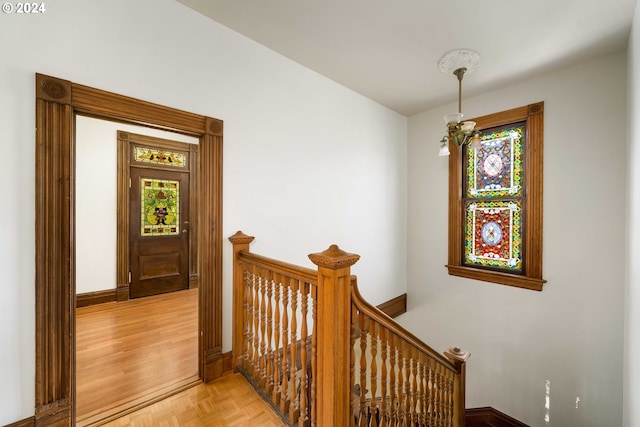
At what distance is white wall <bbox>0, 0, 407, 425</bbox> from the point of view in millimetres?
1352

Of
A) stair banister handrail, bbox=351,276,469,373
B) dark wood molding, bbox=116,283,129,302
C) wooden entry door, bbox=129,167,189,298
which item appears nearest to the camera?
stair banister handrail, bbox=351,276,469,373

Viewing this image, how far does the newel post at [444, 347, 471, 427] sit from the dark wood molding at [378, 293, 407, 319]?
1.45 meters

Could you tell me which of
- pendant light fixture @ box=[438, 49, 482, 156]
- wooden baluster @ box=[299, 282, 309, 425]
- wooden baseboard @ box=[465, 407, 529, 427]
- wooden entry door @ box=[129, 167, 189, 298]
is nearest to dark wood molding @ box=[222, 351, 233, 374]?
wooden baluster @ box=[299, 282, 309, 425]

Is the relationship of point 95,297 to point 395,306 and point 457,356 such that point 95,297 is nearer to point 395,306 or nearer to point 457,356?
point 395,306

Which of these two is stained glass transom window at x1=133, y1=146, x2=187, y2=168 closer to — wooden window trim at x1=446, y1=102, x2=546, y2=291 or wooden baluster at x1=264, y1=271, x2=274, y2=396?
wooden baluster at x1=264, y1=271, x2=274, y2=396

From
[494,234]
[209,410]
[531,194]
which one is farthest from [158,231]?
[531,194]

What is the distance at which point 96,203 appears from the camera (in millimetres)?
3576

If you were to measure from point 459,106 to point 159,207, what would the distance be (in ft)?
14.1

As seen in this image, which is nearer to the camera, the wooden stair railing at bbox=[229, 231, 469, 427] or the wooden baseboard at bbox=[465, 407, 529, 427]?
the wooden stair railing at bbox=[229, 231, 469, 427]

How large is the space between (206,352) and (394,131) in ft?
11.7

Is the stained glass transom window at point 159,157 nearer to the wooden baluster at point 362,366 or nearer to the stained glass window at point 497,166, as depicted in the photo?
the wooden baluster at point 362,366

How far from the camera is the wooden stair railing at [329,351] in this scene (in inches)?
49.8

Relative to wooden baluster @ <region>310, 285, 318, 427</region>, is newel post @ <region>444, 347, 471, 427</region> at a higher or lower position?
lower

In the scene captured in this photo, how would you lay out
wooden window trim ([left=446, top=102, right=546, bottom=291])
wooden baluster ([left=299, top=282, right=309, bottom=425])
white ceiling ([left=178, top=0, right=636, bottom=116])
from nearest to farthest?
wooden baluster ([left=299, top=282, right=309, bottom=425])
white ceiling ([left=178, top=0, right=636, bottom=116])
wooden window trim ([left=446, top=102, right=546, bottom=291])
